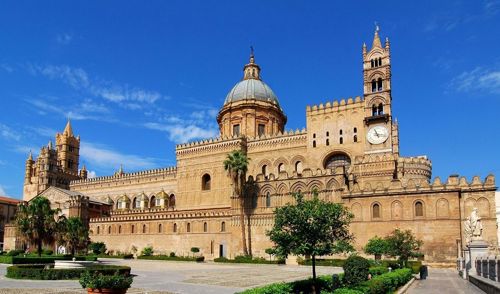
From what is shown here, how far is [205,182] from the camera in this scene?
64.3 m

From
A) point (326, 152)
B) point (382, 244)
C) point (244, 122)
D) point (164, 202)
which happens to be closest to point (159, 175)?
point (164, 202)

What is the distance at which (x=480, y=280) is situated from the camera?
21781 millimetres

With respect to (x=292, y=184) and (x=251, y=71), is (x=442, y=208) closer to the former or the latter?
(x=292, y=184)

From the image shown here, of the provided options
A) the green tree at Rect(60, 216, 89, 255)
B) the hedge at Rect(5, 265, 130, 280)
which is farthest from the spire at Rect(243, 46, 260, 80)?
the hedge at Rect(5, 265, 130, 280)

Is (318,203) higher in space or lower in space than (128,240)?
higher

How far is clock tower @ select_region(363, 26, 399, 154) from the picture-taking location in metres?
51.2

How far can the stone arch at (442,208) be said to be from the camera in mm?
42594

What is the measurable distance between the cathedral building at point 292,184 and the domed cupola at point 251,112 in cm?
16

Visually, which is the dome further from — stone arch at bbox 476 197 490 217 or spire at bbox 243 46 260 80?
stone arch at bbox 476 197 490 217

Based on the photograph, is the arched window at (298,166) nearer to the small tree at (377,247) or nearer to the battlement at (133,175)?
the small tree at (377,247)

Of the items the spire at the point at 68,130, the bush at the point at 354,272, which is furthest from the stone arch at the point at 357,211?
the spire at the point at 68,130

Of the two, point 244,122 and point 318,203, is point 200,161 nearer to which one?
point 244,122

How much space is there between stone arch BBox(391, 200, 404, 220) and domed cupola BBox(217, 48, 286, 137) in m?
24.9

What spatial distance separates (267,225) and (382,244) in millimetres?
16827
